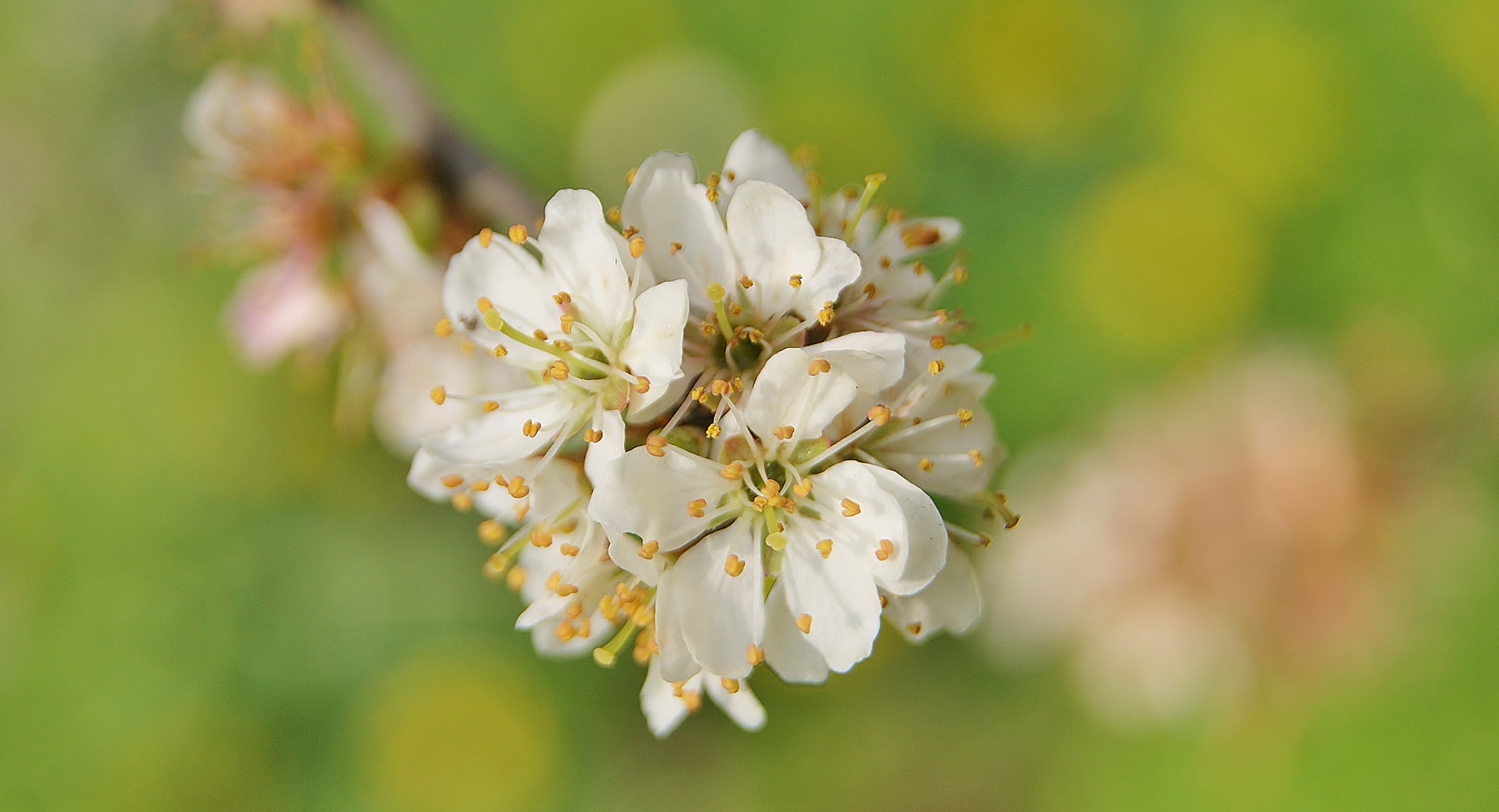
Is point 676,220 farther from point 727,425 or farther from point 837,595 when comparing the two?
point 837,595

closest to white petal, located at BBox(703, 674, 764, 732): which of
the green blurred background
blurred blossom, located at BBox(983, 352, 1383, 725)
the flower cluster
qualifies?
the flower cluster

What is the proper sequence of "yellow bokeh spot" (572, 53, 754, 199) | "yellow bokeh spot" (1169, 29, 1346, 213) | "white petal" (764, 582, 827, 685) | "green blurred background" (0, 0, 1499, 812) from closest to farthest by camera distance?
1. "white petal" (764, 582, 827, 685)
2. "green blurred background" (0, 0, 1499, 812)
3. "yellow bokeh spot" (1169, 29, 1346, 213)
4. "yellow bokeh spot" (572, 53, 754, 199)

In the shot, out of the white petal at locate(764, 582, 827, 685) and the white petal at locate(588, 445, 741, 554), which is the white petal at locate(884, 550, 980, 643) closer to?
the white petal at locate(764, 582, 827, 685)

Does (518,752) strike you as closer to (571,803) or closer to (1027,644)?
(571,803)

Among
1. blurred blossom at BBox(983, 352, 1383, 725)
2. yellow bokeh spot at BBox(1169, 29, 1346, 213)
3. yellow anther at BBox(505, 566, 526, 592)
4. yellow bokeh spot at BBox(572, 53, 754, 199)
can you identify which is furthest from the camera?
yellow bokeh spot at BBox(572, 53, 754, 199)

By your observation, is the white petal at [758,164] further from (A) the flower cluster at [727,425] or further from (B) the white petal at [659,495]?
(B) the white petal at [659,495]

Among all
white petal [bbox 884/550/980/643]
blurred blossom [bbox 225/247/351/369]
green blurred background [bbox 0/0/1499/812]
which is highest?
white petal [bbox 884/550/980/643]
